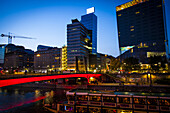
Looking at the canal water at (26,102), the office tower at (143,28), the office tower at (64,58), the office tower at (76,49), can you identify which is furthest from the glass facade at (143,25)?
the canal water at (26,102)

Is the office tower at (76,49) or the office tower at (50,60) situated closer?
the office tower at (76,49)

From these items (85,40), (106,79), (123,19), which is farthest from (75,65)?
(123,19)

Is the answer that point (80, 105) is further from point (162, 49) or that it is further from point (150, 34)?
point (150, 34)

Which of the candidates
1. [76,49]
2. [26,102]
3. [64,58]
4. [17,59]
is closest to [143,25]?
[76,49]

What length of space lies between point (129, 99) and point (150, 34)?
10440 centimetres

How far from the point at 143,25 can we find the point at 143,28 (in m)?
3.25

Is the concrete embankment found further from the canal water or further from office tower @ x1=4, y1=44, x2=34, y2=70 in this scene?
office tower @ x1=4, y1=44, x2=34, y2=70

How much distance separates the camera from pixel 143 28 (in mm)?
112062

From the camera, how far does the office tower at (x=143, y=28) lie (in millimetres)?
99500

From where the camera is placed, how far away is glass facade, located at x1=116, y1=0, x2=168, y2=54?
332 ft

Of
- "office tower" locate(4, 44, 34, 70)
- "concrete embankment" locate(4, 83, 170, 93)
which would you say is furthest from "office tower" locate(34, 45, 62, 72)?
"concrete embankment" locate(4, 83, 170, 93)

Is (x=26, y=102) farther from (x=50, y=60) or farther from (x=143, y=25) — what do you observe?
(x=143, y=25)

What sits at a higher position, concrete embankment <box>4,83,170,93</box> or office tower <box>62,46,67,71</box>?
office tower <box>62,46,67,71</box>

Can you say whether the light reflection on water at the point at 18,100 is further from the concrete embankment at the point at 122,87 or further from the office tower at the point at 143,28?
the office tower at the point at 143,28
